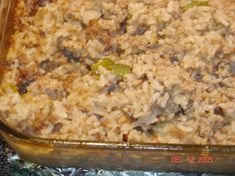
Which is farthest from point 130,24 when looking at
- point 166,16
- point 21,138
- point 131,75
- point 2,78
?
point 21,138

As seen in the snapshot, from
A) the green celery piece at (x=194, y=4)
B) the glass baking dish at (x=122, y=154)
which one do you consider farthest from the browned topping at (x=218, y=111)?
the green celery piece at (x=194, y=4)

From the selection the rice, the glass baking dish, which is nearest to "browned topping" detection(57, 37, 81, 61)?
the rice

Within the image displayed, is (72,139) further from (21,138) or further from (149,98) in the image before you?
(149,98)

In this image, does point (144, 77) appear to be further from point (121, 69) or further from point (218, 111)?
point (218, 111)

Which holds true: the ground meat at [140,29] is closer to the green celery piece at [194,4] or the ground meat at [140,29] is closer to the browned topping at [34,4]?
the green celery piece at [194,4]

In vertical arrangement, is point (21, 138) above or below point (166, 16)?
below

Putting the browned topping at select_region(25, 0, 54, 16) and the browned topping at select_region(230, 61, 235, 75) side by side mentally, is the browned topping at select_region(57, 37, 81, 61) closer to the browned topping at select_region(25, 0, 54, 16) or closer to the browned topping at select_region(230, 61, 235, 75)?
the browned topping at select_region(25, 0, 54, 16)

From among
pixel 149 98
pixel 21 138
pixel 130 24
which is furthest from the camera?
pixel 130 24
